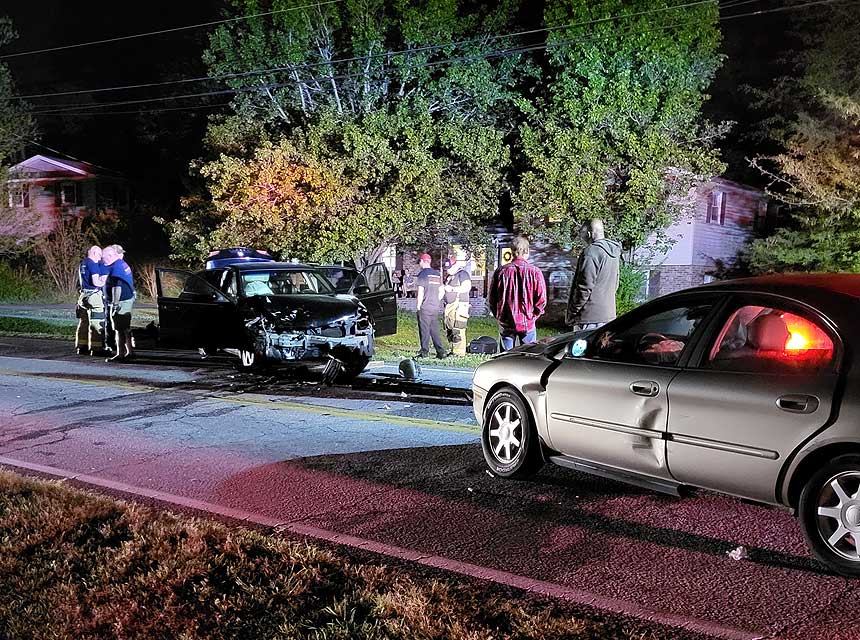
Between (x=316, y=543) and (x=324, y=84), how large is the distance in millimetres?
23370

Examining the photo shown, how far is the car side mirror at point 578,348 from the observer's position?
5.77 metres

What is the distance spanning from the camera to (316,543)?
16.5 ft

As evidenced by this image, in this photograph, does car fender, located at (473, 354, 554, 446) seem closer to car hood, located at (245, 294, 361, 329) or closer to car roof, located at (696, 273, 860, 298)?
car roof, located at (696, 273, 860, 298)

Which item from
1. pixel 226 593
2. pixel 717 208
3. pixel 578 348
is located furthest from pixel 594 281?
pixel 717 208

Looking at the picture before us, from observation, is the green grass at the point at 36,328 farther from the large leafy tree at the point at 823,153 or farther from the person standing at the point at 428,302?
the large leafy tree at the point at 823,153

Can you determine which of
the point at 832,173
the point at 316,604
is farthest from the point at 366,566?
the point at 832,173

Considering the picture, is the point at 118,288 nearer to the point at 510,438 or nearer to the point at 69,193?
the point at 510,438

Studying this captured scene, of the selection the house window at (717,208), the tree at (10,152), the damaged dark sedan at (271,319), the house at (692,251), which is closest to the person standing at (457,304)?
the damaged dark sedan at (271,319)

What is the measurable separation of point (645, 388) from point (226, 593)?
262 centimetres

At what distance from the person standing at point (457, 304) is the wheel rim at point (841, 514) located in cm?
1054

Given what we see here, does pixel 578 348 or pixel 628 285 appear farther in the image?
pixel 628 285

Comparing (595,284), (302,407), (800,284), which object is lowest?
(302,407)

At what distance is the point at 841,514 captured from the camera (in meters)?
4.25

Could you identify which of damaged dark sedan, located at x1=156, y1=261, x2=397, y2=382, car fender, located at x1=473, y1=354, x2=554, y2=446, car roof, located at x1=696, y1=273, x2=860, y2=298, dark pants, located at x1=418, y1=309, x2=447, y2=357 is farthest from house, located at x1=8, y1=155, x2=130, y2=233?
car roof, located at x1=696, y1=273, x2=860, y2=298
